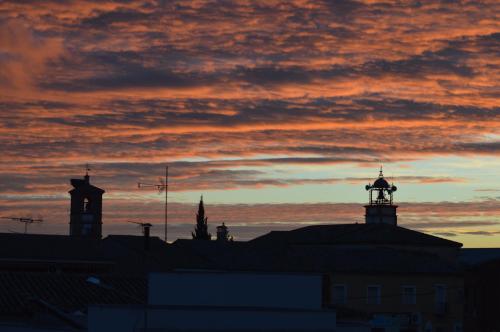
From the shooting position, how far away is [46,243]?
77.1 m

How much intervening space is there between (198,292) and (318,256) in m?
43.9

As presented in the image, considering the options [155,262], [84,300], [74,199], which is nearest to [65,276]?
[84,300]

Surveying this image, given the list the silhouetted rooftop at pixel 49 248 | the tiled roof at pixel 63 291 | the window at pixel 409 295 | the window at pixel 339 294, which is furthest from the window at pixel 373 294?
the tiled roof at pixel 63 291

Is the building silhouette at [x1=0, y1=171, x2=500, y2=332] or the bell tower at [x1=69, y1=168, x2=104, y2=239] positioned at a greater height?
the bell tower at [x1=69, y1=168, x2=104, y2=239]

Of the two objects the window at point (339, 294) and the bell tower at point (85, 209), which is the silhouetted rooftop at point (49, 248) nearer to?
the bell tower at point (85, 209)

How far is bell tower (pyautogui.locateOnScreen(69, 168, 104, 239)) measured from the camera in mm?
90812

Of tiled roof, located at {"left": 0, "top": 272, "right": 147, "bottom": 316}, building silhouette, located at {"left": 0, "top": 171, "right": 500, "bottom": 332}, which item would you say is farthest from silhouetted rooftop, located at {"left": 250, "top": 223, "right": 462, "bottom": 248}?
tiled roof, located at {"left": 0, "top": 272, "right": 147, "bottom": 316}

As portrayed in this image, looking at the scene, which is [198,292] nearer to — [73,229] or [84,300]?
[84,300]

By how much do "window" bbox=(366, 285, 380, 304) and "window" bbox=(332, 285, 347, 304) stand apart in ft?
5.72

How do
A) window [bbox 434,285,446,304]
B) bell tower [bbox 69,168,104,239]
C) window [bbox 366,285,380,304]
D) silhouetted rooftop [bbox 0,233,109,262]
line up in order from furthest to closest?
bell tower [bbox 69,168,104,239]
window [bbox 434,285,446,304]
window [bbox 366,285,380,304]
silhouetted rooftop [bbox 0,233,109,262]

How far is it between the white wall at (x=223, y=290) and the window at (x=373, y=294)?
3912 centimetres

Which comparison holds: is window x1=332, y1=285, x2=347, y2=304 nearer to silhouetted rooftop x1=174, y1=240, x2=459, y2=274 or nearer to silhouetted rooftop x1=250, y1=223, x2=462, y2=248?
silhouetted rooftop x1=174, y1=240, x2=459, y2=274

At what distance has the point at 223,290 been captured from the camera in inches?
1473

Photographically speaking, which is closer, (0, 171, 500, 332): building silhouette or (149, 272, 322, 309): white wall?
(149, 272, 322, 309): white wall
